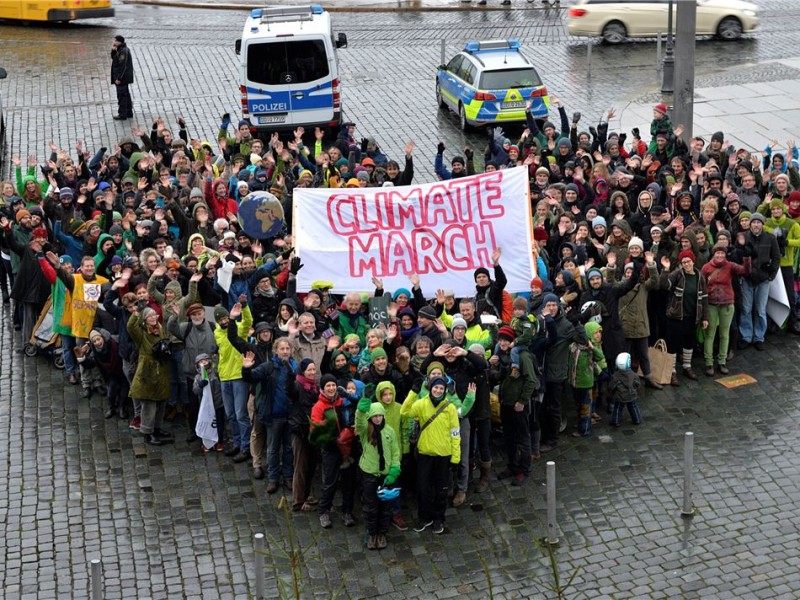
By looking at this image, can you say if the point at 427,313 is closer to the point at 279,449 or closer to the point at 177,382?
the point at 279,449

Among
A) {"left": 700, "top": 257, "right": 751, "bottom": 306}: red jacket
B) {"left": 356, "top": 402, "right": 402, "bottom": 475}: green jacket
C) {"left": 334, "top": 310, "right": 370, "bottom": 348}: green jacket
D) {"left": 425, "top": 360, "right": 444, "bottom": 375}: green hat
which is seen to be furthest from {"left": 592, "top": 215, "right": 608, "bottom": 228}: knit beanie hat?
{"left": 356, "top": 402, "right": 402, "bottom": 475}: green jacket

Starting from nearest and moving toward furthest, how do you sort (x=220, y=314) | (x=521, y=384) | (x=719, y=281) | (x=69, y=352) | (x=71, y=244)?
(x=521, y=384)
(x=220, y=314)
(x=719, y=281)
(x=69, y=352)
(x=71, y=244)

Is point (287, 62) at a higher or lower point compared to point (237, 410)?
higher

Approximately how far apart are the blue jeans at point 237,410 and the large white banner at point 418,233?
6.71 feet

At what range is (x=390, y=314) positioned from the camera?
14734 millimetres

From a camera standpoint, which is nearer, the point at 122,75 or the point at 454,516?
the point at 454,516

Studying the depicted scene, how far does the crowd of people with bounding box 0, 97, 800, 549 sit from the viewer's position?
524 inches

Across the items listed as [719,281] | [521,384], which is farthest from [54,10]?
[521,384]

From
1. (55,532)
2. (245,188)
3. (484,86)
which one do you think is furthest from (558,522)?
(484,86)

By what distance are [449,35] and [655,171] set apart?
1613cm

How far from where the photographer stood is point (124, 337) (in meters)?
14.9

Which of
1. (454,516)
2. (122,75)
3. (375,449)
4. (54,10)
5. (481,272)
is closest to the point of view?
(375,449)

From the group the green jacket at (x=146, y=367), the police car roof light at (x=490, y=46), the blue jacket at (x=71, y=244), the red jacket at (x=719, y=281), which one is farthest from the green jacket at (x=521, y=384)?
the police car roof light at (x=490, y=46)

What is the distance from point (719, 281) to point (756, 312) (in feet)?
3.82
